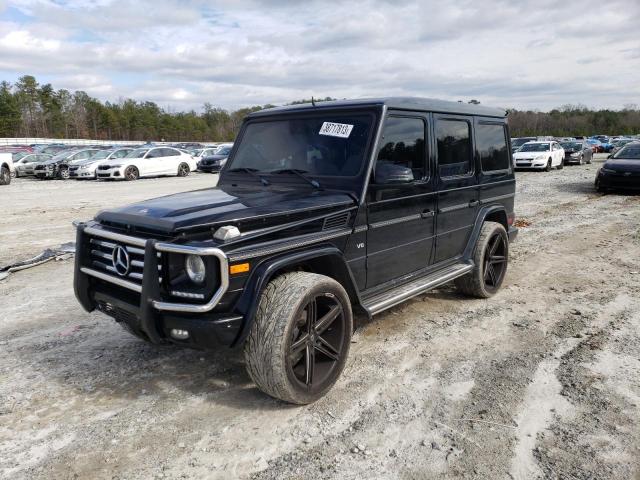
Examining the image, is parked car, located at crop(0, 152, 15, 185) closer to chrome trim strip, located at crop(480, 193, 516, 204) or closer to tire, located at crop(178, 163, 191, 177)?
tire, located at crop(178, 163, 191, 177)

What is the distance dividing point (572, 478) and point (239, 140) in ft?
12.6

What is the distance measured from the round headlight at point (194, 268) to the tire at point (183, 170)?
22797 millimetres

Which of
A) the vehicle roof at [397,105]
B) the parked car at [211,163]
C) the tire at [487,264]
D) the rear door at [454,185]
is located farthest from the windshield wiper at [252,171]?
the parked car at [211,163]

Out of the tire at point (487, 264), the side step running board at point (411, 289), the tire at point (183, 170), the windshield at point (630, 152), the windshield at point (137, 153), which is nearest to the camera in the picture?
the side step running board at point (411, 289)

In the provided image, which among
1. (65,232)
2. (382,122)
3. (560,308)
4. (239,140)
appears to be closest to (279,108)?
(239,140)

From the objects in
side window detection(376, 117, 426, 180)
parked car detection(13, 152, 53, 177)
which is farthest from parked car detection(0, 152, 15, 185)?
side window detection(376, 117, 426, 180)

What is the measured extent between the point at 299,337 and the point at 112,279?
133 cm

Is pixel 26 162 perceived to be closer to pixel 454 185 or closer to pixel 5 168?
pixel 5 168

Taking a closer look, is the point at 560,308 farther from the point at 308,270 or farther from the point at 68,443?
the point at 68,443

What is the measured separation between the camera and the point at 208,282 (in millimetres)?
2916

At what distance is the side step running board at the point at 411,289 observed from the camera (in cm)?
391

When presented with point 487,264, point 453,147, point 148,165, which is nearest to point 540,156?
point 148,165

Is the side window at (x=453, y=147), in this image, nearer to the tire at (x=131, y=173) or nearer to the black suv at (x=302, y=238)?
the black suv at (x=302, y=238)

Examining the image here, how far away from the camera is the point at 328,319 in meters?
3.46
